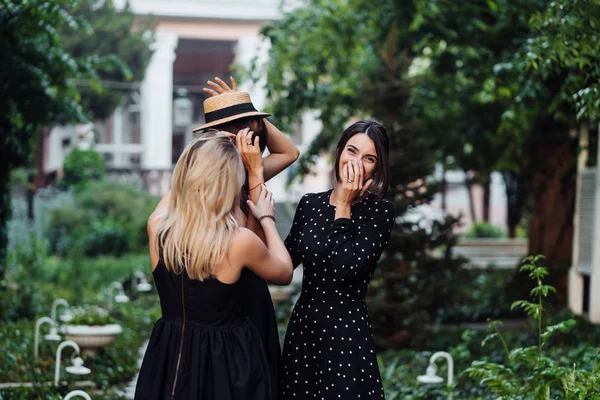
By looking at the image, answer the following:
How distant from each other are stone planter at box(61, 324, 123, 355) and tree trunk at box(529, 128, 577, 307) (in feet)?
20.3

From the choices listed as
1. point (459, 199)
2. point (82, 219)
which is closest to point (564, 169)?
point (82, 219)

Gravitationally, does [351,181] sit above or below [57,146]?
below

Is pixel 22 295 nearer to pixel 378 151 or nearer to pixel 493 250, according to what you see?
pixel 378 151

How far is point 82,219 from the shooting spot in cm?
1927

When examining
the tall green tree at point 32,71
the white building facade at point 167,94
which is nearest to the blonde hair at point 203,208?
the tall green tree at point 32,71

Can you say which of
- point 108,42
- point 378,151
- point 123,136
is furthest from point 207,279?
point 123,136

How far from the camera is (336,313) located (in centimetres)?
376

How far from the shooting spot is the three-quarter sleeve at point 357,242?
3.67 m

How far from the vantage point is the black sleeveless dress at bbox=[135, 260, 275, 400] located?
11.2ft

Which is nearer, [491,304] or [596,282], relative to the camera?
[596,282]

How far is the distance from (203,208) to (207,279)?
29cm

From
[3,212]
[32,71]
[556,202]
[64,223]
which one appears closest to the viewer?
[32,71]

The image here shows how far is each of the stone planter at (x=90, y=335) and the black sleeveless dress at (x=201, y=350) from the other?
4.76 m

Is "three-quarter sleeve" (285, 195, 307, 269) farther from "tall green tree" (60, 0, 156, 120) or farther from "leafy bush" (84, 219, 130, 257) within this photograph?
"tall green tree" (60, 0, 156, 120)
